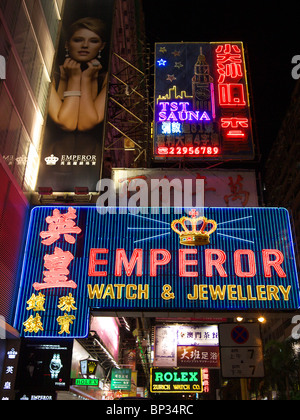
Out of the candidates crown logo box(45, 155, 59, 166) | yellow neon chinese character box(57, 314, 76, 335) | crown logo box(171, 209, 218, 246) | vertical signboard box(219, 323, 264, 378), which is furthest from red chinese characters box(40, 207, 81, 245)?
vertical signboard box(219, 323, 264, 378)

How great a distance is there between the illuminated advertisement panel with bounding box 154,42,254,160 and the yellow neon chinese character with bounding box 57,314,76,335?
769 cm

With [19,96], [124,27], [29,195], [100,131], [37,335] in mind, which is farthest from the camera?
[124,27]

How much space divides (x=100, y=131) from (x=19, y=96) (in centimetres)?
370

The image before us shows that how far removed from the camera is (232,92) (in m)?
19.3

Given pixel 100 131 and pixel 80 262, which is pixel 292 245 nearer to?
pixel 80 262

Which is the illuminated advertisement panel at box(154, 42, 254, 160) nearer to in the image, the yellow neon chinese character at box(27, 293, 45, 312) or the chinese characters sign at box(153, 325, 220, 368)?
the yellow neon chinese character at box(27, 293, 45, 312)

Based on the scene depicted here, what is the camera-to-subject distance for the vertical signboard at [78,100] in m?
16.8

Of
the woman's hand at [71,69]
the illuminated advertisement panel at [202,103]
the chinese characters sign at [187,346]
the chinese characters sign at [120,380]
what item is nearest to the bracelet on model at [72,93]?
the woman's hand at [71,69]

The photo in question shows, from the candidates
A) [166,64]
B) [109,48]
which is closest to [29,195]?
[109,48]

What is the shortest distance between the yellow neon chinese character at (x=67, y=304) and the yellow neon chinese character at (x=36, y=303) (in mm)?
602

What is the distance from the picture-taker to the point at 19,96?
15250 mm

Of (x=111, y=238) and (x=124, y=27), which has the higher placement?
(x=124, y=27)

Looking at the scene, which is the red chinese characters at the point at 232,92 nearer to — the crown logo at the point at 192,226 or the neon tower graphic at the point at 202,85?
the neon tower graphic at the point at 202,85
